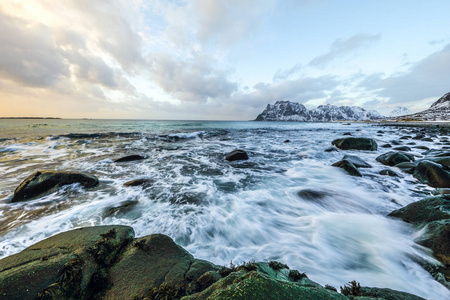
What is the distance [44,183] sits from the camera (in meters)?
5.71

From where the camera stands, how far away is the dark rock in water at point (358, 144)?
41.6 feet

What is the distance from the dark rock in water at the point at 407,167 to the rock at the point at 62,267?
10703 mm

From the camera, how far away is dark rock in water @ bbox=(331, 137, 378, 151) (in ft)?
41.6

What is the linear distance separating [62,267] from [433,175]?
402 inches

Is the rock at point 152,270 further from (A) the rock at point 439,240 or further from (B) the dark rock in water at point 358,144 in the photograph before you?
(B) the dark rock in water at point 358,144

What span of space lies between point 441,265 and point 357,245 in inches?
46.6

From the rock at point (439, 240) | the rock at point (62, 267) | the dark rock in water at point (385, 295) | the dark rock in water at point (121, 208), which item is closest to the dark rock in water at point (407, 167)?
the rock at point (439, 240)

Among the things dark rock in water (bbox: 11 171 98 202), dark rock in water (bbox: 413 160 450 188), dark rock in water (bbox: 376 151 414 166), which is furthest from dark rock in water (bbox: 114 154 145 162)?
dark rock in water (bbox: 376 151 414 166)

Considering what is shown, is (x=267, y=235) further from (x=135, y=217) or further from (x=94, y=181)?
(x=94, y=181)

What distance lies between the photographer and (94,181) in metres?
6.48

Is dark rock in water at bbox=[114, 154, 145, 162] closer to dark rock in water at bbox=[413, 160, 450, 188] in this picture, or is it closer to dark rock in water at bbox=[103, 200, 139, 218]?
dark rock in water at bbox=[103, 200, 139, 218]

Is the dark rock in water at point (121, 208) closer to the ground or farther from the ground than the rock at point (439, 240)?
closer to the ground

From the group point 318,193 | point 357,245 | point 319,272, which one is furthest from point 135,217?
point 318,193

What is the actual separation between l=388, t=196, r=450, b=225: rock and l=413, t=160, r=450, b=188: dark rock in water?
9.06ft
